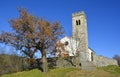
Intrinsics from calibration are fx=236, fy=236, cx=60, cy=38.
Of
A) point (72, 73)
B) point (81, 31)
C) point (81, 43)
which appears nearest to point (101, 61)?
point (81, 43)

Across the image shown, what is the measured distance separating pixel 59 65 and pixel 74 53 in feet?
22.0

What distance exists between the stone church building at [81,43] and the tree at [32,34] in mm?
12070

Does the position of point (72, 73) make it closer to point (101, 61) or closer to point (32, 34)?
point (32, 34)

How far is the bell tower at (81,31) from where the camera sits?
181 feet

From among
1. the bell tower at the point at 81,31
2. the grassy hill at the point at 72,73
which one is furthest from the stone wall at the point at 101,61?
the grassy hill at the point at 72,73

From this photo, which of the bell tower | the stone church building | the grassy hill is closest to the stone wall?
the stone church building

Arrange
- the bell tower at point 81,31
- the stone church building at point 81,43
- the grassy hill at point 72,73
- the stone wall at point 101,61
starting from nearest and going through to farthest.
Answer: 1. the grassy hill at point 72,73
2. the stone church building at point 81,43
3. the stone wall at point 101,61
4. the bell tower at point 81,31

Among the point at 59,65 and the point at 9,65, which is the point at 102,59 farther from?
the point at 9,65

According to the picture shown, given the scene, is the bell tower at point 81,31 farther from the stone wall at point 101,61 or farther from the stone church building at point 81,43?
the stone wall at point 101,61

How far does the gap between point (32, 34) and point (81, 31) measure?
23648 mm

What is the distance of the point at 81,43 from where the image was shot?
184ft

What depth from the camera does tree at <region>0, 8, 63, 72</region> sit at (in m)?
37.1

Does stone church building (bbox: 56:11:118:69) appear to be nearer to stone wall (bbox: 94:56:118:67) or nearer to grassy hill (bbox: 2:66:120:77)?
stone wall (bbox: 94:56:118:67)

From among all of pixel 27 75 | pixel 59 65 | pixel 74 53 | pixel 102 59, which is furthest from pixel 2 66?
pixel 102 59
